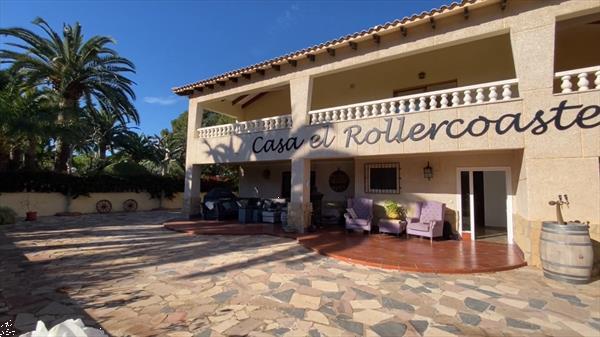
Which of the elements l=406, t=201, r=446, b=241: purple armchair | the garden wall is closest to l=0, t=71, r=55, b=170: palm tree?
the garden wall

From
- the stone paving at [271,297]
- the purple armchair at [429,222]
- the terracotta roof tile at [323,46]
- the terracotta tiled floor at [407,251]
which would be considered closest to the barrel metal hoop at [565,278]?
the stone paving at [271,297]

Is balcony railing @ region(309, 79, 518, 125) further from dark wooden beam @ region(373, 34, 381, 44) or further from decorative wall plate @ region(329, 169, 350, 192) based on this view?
decorative wall plate @ region(329, 169, 350, 192)

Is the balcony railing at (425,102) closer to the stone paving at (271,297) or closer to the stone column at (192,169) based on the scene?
the stone paving at (271,297)

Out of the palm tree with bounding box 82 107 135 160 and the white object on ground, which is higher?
the palm tree with bounding box 82 107 135 160

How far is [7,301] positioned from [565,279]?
29.8ft

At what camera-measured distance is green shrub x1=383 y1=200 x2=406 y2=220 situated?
993 cm

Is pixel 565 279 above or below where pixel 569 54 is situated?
below

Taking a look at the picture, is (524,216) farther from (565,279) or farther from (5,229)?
(5,229)

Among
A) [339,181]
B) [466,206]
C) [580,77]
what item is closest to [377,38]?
[580,77]

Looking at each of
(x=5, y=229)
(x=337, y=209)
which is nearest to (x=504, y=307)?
(x=337, y=209)

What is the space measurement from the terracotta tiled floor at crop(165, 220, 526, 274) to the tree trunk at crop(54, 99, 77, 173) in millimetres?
9432

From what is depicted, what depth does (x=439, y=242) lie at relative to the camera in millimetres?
8664

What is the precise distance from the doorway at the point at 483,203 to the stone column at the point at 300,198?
15.9 feet

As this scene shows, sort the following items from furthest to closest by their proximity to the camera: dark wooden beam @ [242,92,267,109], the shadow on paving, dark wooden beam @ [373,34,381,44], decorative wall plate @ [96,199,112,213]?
decorative wall plate @ [96,199,112,213] < dark wooden beam @ [242,92,267,109] < dark wooden beam @ [373,34,381,44] < the shadow on paving
